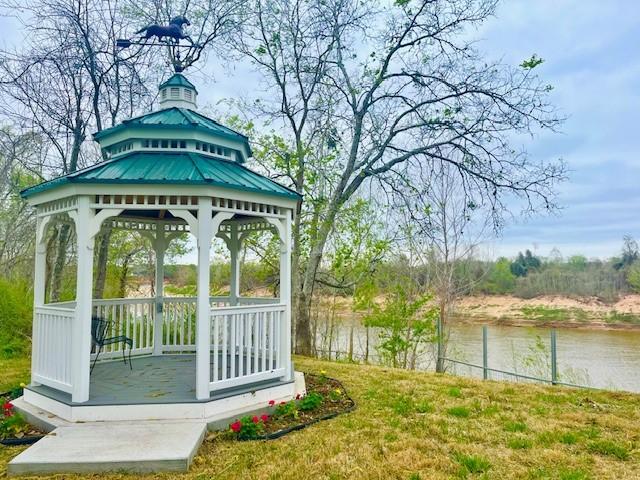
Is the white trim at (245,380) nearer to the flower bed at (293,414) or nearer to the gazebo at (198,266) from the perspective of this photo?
the gazebo at (198,266)

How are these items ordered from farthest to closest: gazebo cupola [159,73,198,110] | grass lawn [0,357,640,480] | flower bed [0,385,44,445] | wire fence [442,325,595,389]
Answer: wire fence [442,325,595,389], gazebo cupola [159,73,198,110], flower bed [0,385,44,445], grass lawn [0,357,640,480]

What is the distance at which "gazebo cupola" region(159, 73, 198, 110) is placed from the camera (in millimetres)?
5695

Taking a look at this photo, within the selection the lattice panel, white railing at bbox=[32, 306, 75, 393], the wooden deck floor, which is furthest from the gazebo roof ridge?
the wooden deck floor

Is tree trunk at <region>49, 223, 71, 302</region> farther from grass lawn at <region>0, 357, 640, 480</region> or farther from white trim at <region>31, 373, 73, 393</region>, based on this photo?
grass lawn at <region>0, 357, 640, 480</region>

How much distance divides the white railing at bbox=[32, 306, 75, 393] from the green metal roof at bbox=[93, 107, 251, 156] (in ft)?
6.88

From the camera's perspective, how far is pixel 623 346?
17.0m

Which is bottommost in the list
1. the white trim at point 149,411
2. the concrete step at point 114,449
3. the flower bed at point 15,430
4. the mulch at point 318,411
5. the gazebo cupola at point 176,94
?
the mulch at point 318,411

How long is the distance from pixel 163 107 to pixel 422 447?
4.96 metres

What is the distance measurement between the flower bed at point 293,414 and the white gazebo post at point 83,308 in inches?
59.1

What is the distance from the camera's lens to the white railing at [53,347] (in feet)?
14.3

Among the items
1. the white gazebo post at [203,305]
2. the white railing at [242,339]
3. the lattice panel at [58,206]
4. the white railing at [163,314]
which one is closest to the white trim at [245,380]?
the white railing at [242,339]

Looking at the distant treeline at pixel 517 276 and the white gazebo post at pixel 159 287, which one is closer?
the white gazebo post at pixel 159 287

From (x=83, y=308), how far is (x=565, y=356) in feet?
50.5

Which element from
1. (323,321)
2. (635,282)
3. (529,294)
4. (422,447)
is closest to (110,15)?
(422,447)
